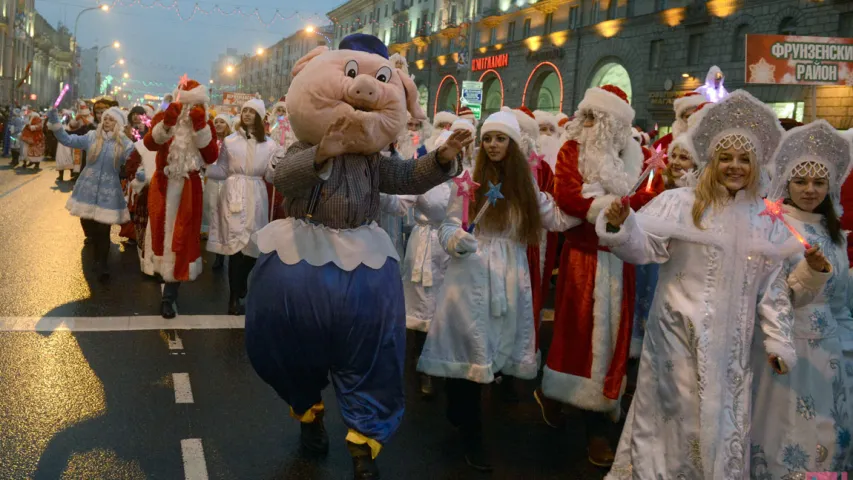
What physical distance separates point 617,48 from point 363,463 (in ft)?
96.1

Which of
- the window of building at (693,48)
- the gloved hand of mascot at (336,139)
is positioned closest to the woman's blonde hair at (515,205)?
the gloved hand of mascot at (336,139)

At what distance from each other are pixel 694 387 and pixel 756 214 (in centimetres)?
89

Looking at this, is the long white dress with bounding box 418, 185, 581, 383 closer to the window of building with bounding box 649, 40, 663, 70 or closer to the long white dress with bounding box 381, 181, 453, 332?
the long white dress with bounding box 381, 181, 453, 332

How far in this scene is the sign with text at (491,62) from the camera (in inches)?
1628

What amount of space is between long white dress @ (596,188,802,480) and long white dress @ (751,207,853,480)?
1.10 ft

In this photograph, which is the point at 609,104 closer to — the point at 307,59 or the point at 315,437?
the point at 307,59

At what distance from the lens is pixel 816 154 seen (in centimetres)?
409

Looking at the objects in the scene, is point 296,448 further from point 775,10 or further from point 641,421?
point 775,10

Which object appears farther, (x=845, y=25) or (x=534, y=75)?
(x=534, y=75)

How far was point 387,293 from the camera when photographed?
4.13m

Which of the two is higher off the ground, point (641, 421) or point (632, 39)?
point (632, 39)

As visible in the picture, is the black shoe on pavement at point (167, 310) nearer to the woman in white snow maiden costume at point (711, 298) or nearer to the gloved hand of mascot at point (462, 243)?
the gloved hand of mascot at point (462, 243)

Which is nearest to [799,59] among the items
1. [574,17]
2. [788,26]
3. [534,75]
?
[788,26]

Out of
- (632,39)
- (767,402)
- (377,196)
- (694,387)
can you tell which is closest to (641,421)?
(694,387)
